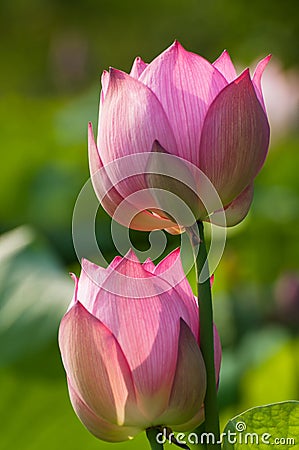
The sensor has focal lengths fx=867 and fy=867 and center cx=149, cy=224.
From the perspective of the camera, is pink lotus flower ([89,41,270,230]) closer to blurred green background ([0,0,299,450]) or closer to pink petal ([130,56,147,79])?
pink petal ([130,56,147,79])

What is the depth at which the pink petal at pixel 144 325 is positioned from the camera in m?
0.46

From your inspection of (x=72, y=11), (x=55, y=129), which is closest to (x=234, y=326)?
(x=55, y=129)

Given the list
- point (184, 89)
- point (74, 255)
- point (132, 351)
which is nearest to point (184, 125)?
point (184, 89)

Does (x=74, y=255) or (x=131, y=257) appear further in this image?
(x=74, y=255)

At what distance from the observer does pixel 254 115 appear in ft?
1.51

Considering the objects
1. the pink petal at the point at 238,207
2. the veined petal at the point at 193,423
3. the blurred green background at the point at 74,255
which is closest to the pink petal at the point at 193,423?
the veined petal at the point at 193,423

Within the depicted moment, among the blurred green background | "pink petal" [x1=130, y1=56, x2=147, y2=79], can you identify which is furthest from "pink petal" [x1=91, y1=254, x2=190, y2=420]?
the blurred green background

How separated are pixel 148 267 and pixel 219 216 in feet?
0.16

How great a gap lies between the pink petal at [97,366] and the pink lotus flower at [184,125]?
0.06m

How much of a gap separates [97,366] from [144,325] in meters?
0.03

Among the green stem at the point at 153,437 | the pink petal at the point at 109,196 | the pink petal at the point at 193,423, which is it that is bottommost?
the green stem at the point at 153,437

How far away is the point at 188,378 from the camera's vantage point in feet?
1.49

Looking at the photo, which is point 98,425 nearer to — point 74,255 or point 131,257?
point 131,257

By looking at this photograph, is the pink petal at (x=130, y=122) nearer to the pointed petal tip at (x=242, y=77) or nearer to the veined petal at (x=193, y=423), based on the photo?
the pointed petal tip at (x=242, y=77)
